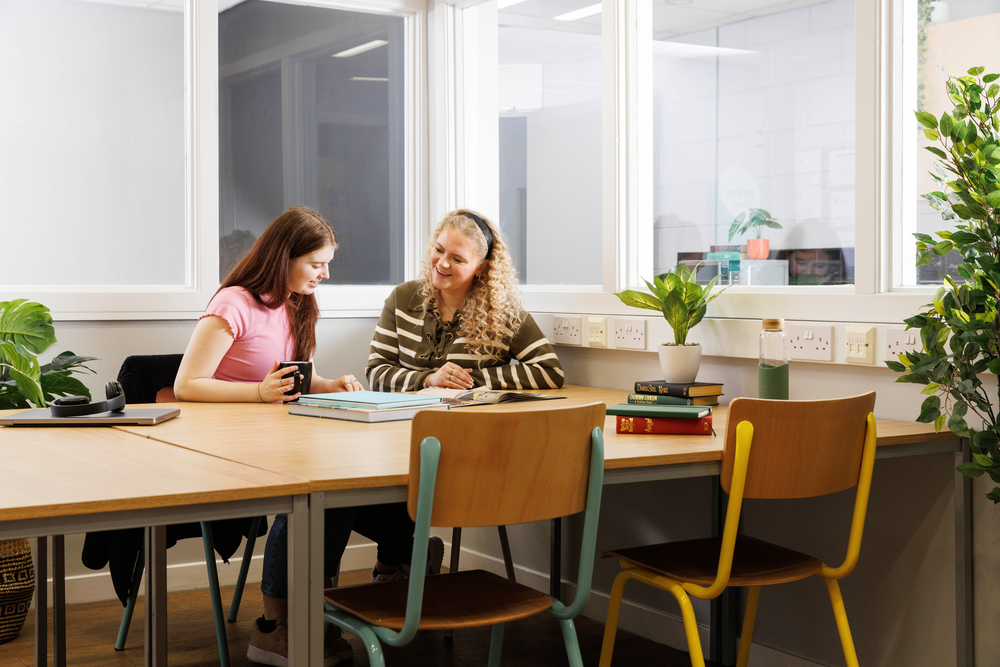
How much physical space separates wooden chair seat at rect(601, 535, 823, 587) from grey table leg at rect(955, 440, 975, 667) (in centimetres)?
35

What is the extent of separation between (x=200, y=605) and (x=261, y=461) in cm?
182

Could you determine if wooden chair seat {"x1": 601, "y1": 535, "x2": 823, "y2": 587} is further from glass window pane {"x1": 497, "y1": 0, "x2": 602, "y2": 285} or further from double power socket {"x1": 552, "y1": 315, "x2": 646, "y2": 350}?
glass window pane {"x1": 497, "y1": 0, "x2": 602, "y2": 285}

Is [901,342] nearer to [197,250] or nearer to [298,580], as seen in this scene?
[298,580]

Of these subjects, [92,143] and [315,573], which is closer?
[315,573]

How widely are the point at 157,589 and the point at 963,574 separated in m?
1.68

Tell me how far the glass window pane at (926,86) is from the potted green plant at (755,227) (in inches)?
17.7

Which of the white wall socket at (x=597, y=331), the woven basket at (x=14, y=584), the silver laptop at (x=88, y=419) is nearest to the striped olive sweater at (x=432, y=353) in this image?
the white wall socket at (x=597, y=331)

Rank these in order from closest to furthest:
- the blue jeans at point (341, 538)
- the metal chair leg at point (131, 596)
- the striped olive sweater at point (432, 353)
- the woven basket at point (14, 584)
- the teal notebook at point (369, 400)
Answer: the blue jeans at point (341, 538), the teal notebook at point (369, 400), the metal chair leg at point (131, 596), the woven basket at point (14, 584), the striped olive sweater at point (432, 353)

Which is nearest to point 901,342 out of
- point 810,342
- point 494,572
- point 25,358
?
point 810,342

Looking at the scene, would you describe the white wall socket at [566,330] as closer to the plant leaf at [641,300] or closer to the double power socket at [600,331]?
the double power socket at [600,331]

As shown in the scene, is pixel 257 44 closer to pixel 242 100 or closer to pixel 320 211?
pixel 242 100

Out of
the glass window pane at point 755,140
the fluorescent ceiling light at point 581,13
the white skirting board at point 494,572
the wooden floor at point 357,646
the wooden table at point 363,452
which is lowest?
the wooden floor at point 357,646

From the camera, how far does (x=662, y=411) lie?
2029mm

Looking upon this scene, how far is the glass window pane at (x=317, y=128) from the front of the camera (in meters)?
3.53
